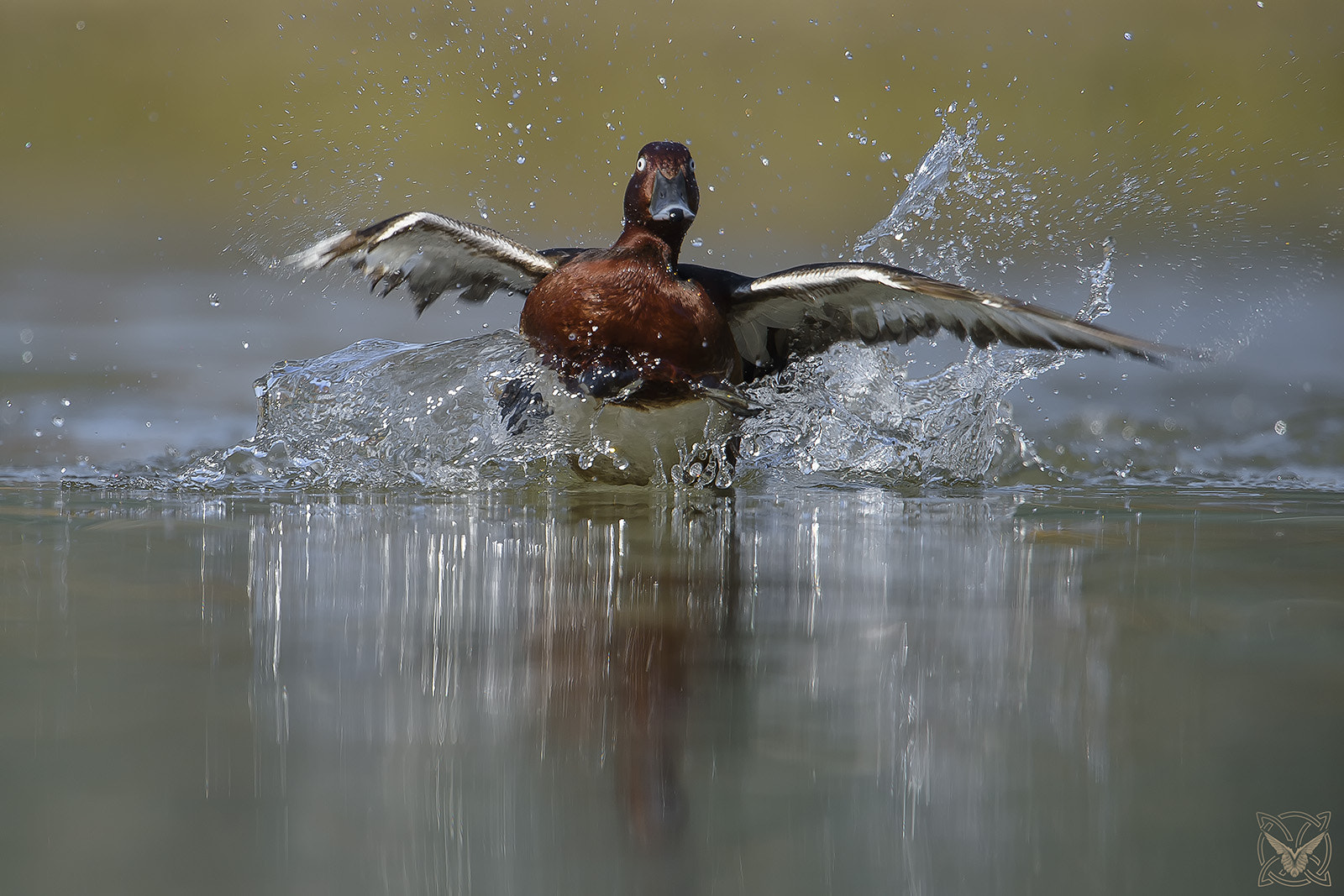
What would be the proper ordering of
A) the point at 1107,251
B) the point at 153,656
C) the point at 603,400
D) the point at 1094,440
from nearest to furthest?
the point at 153,656
the point at 603,400
the point at 1107,251
the point at 1094,440

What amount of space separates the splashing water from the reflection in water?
143 cm

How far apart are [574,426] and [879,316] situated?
109 cm

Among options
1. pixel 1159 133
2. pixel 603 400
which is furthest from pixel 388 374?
pixel 1159 133

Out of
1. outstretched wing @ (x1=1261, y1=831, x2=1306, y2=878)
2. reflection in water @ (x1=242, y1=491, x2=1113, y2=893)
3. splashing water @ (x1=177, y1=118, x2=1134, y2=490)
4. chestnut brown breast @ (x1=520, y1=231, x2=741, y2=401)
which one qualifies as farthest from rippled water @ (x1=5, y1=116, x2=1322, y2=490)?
outstretched wing @ (x1=1261, y1=831, x2=1306, y2=878)

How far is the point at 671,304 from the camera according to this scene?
3.56 m

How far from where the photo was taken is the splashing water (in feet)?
12.1

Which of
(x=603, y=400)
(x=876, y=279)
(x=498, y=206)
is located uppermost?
(x=498, y=206)

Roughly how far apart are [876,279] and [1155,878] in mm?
2704

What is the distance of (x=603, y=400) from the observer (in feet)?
11.8

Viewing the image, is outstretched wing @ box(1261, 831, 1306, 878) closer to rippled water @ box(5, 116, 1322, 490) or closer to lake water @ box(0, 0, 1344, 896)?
lake water @ box(0, 0, 1344, 896)

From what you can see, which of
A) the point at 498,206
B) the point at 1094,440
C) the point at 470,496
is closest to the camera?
the point at 470,496

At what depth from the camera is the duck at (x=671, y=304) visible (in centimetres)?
352

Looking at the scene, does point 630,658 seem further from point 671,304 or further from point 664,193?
point 664,193

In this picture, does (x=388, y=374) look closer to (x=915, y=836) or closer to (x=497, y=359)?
(x=497, y=359)
